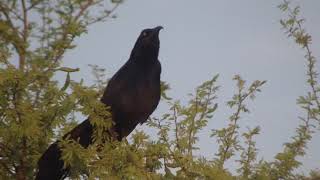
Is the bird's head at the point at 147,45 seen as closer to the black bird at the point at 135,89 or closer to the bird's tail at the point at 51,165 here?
the black bird at the point at 135,89

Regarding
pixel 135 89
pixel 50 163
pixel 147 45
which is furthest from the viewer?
pixel 147 45

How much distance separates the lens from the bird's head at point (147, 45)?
4.24 meters

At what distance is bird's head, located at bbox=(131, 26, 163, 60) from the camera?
424 centimetres

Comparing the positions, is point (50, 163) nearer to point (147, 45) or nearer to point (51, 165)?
point (51, 165)

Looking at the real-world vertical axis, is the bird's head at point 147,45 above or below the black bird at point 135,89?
above

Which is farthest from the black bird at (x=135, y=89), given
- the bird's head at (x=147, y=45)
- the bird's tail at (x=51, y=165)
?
the bird's tail at (x=51, y=165)

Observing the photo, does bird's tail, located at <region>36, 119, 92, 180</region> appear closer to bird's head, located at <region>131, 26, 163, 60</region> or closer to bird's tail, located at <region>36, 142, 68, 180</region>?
bird's tail, located at <region>36, 142, 68, 180</region>

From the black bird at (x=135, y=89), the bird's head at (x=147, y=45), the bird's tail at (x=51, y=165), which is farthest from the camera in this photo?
the bird's head at (x=147, y=45)

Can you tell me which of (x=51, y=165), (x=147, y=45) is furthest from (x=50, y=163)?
(x=147, y=45)

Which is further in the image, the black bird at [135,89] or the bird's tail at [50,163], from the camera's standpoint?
the black bird at [135,89]

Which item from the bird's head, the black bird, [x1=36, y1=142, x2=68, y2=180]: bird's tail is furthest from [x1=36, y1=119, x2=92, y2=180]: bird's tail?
the bird's head

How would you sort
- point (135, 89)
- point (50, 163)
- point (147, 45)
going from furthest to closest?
point (147, 45) → point (135, 89) → point (50, 163)

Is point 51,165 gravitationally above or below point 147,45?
below

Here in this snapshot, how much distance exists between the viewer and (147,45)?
168 inches
